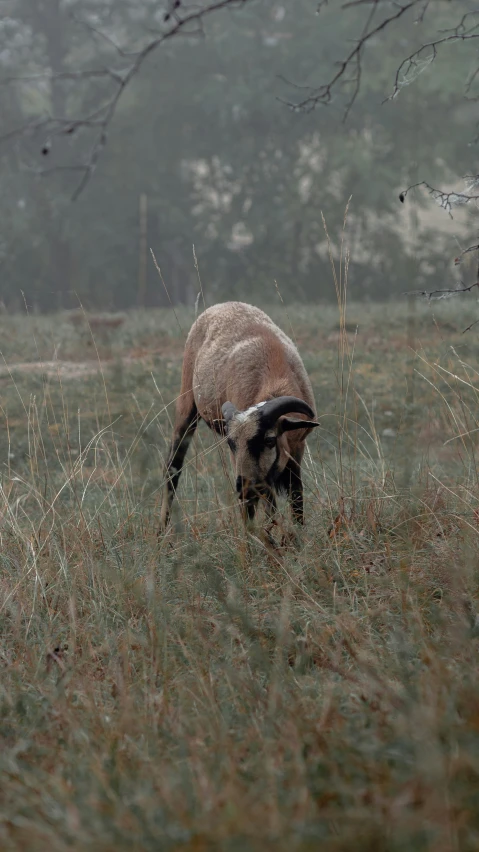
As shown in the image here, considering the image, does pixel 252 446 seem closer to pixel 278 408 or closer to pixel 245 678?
pixel 278 408

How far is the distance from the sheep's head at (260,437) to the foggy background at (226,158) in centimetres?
2014

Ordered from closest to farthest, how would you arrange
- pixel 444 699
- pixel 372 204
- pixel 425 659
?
pixel 444 699
pixel 425 659
pixel 372 204

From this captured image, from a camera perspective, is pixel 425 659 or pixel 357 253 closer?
pixel 425 659

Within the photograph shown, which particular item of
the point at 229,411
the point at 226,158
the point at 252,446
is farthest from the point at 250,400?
the point at 226,158

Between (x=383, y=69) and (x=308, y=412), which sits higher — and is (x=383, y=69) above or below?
above

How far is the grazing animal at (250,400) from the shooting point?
5.59 meters

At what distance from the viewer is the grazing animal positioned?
5586 millimetres

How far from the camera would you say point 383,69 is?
24.9m

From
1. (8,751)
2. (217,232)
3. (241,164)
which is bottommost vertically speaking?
(8,751)

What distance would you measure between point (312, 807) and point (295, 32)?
88.1 feet

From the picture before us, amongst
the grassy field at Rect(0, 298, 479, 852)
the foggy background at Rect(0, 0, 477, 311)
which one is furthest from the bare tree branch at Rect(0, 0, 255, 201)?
the foggy background at Rect(0, 0, 477, 311)

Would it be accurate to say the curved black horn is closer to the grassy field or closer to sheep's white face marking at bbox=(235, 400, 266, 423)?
Answer: sheep's white face marking at bbox=(235, 400, 266, 423)

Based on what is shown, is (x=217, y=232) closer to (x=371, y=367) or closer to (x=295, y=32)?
(x=295, y=32)

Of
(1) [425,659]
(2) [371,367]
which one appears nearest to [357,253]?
(2) [371,367]
